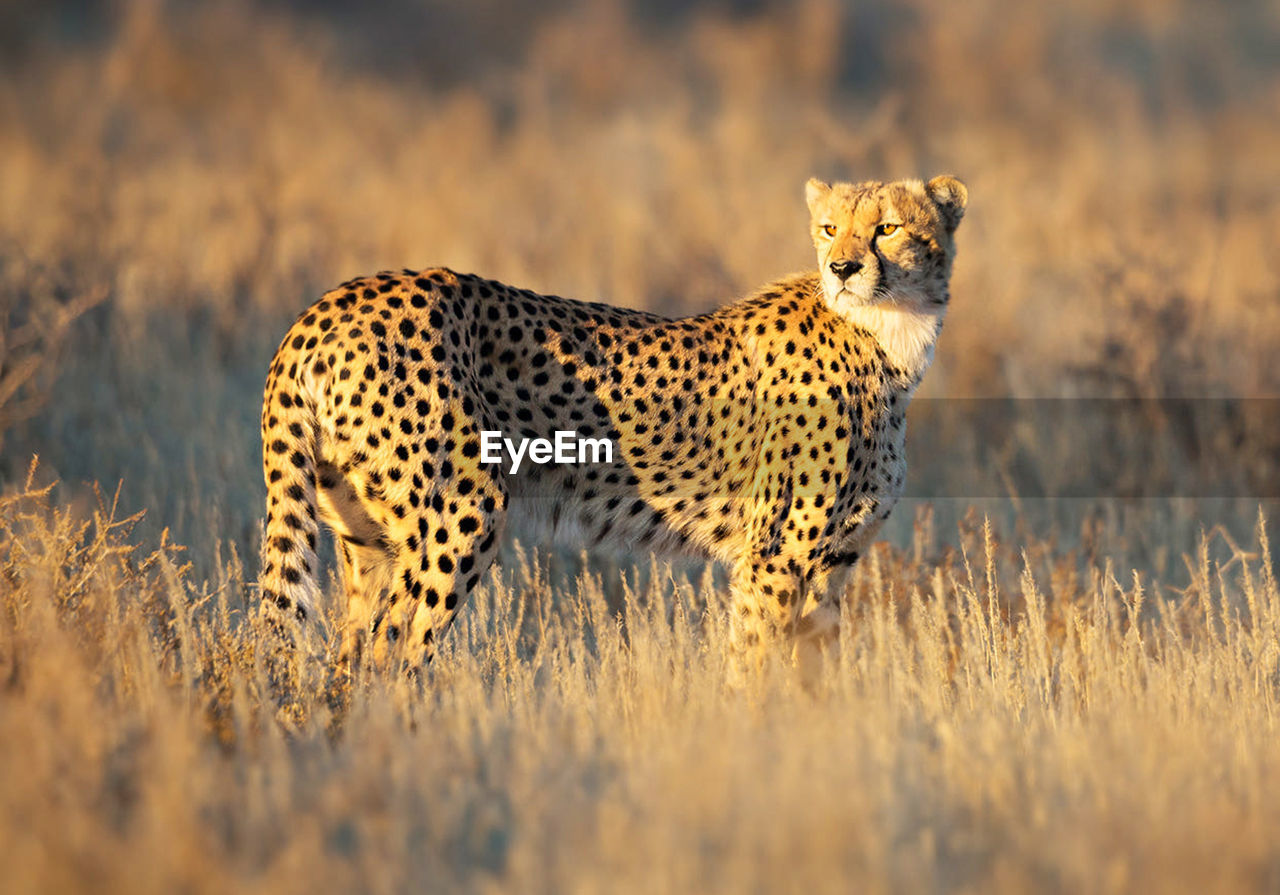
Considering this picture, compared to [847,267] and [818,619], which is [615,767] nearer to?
[818,619]

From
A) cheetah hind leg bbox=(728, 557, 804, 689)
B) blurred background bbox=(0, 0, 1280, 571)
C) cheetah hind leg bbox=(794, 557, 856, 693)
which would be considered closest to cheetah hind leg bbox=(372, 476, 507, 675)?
cheetah hind leg bbox=(728, 557, 804, 689)

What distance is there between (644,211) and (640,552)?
632 centimetres

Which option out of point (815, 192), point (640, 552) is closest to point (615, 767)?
point (640, 552)

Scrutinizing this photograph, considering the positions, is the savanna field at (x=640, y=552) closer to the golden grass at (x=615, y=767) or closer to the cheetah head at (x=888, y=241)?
the golden grass at (x=615, y=767)

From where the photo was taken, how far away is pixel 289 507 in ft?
13.1

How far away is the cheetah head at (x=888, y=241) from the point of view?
4.67m

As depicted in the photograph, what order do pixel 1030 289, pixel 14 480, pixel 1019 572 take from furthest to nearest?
pixel 1030 289 → pixel 14 480 → pixel 1019 572

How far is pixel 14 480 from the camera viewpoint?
636cm

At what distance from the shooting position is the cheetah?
405 centimetres

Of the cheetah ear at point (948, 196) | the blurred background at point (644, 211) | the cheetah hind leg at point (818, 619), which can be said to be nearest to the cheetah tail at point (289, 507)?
the cheetah hind leg at point (818, 619)

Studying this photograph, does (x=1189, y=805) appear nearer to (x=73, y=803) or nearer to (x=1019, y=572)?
(x=73, y=803)

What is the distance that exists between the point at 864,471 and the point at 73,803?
2549 millimetres

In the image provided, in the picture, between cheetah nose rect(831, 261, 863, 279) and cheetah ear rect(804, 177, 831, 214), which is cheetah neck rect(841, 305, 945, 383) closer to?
cheetah nose rect(831, 261, 863, 279)

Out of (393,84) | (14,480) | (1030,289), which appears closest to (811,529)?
(14,480)
